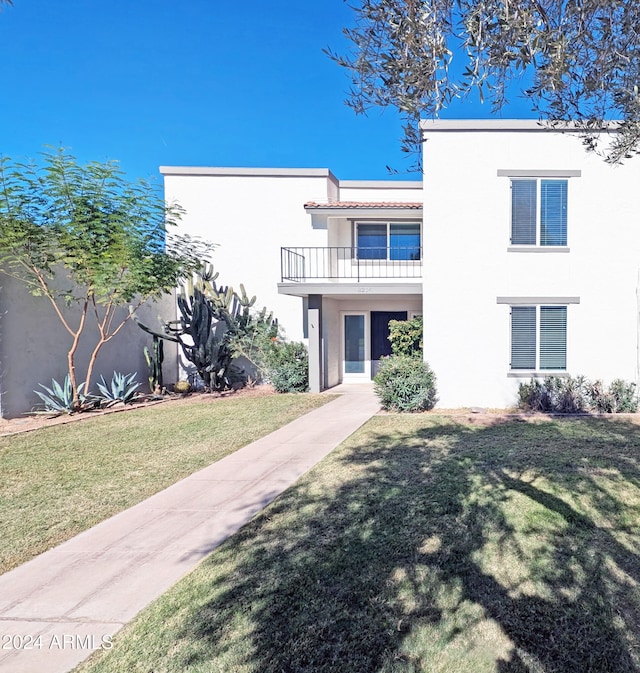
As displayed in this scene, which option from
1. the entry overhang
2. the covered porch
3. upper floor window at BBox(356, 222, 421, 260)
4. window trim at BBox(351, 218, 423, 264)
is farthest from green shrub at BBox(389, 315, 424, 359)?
upper floor window at BBox(356, 222, 421, 260)

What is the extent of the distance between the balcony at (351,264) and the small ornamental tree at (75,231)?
17.8ft

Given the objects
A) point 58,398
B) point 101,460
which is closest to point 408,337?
point 101,460

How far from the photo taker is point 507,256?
38.5 ft

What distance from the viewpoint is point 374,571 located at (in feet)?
12.9

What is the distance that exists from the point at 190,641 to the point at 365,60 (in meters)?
5.50

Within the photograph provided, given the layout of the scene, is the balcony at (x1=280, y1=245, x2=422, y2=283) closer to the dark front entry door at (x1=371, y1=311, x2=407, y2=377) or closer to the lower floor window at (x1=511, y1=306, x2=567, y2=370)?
the dark front entry door at (x1=371, y1=311, x2=407, y2=377)

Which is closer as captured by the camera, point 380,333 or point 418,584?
point 418,584

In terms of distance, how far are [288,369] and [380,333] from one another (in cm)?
434

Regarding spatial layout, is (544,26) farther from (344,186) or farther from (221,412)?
(344,186)

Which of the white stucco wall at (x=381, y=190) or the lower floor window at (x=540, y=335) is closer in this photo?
the lower floor window at (x=540, y=335)

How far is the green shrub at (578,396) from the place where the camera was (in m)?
11.3

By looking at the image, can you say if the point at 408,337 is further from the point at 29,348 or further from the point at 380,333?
the point at 29,348

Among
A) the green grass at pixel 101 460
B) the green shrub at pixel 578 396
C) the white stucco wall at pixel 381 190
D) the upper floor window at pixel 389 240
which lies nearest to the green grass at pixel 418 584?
the green grass at pixel 101 460

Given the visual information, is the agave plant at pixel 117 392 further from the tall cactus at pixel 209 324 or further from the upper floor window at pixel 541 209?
the upper floor window at pixel 541 209
